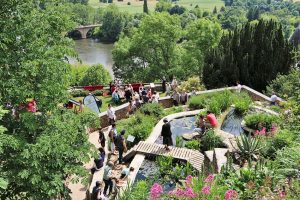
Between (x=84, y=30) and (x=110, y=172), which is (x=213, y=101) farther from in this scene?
(x=84, y=30)

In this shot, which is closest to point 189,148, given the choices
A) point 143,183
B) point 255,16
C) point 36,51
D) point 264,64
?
point 143,183

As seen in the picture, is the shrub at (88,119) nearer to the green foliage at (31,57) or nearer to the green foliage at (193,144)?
the green foliage at (31,57)

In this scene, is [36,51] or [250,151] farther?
[250,151]

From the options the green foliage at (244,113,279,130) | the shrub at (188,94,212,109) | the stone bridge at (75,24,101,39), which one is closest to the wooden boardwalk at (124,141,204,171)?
the green foliage at (244,113,279,130)

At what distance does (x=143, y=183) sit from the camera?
9.55m

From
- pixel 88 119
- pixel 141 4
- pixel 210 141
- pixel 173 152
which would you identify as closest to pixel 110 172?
pixel 88 119

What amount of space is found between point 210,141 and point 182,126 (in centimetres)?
243

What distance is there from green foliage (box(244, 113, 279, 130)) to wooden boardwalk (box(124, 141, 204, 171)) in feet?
10.4

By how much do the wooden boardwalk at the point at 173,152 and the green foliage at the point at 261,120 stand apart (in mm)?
3157

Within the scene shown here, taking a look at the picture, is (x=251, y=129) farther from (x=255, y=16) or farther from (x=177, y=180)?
(x=255, y=16)

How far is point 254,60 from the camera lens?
940 inches

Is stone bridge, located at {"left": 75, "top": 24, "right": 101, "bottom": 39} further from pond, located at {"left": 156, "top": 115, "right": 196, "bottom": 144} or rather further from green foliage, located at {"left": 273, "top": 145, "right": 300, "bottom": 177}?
green foliage, located at {"left": 273, "top": 145, "right": 300, "bottom": 177}

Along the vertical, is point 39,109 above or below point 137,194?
above

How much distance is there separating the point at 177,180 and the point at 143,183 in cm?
168
